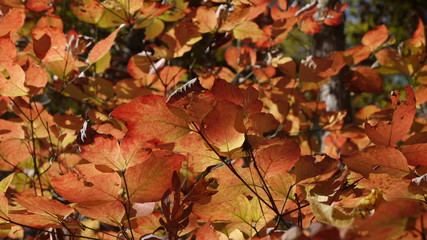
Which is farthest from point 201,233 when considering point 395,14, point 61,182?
point 395,14

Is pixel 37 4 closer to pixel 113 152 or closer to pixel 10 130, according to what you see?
pixel 10 130

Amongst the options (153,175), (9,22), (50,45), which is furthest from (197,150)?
(9,22)

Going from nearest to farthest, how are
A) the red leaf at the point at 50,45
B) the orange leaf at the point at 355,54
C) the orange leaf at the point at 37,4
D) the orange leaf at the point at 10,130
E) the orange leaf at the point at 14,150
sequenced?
the red leaf at the point at 50,45, the orange leaf at the point at 10,130, the orange leaf at the point at 14,150, the orange leaf at the point at 37,4, the orange leaf at the point at 355,54

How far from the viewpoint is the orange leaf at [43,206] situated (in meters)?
0.63

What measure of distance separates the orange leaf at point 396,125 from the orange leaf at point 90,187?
38cm

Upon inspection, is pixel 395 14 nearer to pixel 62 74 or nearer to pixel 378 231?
pixel 62 74

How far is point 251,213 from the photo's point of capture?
75 centimetres

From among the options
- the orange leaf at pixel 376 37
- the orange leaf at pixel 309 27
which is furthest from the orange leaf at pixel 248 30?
the orange leaf at pixel 376 37

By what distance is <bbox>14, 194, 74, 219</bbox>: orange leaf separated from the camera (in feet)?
2.08

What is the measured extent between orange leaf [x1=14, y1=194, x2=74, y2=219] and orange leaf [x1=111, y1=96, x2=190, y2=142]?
0.54 feet

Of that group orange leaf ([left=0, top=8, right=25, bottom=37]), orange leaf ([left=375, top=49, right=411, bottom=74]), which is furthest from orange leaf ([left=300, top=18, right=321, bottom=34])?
orange leaf ([left=0, top=8, right=25, bottom=37])

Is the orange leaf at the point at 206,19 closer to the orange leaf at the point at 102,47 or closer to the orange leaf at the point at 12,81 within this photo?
the orange leaf at the point at 102,47

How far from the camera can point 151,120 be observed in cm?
59

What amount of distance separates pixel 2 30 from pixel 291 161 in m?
0.76
